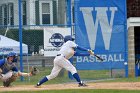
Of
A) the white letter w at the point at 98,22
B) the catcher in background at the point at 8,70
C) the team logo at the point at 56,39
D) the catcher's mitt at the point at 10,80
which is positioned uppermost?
the white letter w at the point at 98,22

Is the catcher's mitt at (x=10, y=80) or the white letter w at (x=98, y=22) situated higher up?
the white letter w at (x=98, y=22)

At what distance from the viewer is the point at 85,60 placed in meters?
22.8

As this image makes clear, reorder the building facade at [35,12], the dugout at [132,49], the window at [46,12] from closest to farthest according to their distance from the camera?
the building facade at [35,12] < the dugout at [132,49] < the window at [46,12]

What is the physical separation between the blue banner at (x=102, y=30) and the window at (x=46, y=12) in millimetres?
3025

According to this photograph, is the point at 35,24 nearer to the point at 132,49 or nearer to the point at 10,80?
the point at 132,49

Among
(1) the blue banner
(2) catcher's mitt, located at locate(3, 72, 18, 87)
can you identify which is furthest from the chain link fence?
(2) catcher's mitt, located at locate(3, 72, 18, 87)

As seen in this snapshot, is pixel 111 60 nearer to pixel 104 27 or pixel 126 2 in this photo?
pixel 104 27

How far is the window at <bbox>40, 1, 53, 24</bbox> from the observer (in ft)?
85.0

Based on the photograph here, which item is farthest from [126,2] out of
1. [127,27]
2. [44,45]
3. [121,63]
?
[44,45]

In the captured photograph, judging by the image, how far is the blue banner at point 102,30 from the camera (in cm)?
2280

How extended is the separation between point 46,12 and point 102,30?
200 inches

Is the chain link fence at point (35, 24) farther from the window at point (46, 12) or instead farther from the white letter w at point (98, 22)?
Answer: the white letter w at point (98, 22)

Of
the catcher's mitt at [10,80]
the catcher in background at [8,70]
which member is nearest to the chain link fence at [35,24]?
the catcher's mitt at [10,80]

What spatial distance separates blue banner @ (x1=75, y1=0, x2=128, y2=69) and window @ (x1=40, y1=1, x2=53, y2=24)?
303 centimetres
